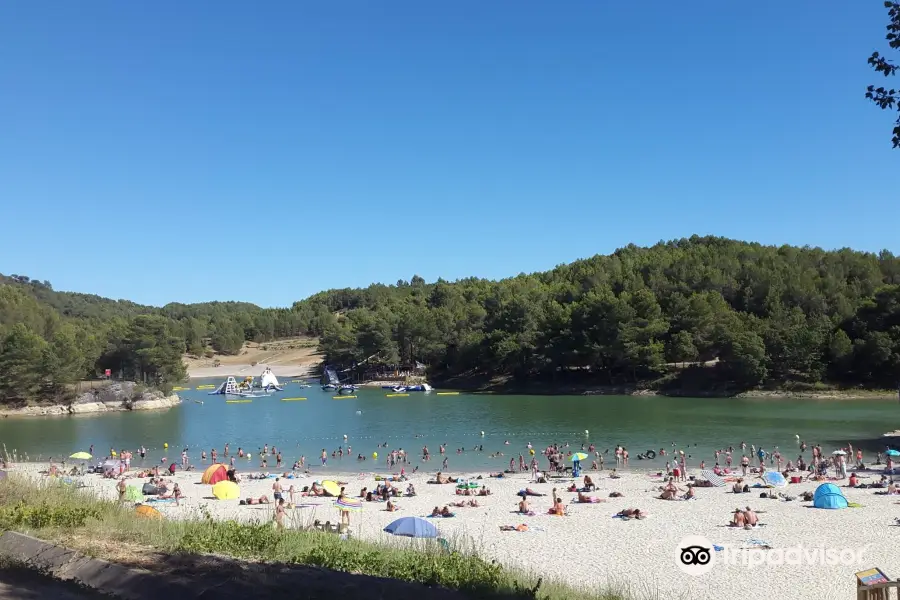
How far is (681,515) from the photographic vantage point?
21.2m

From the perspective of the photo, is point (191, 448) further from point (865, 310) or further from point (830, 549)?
point (865, 310)

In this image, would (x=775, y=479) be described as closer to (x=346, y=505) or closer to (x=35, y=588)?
(x=346, y=505)

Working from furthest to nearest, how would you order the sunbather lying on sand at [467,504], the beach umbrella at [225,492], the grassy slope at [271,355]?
the grassy slope at [271,355], the beach umbrella at [225,492], the sunbather lying on sand at [467,504]

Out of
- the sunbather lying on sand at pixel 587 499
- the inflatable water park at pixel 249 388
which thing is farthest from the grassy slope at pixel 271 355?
the sunbather lying on sand at pixel 587 499

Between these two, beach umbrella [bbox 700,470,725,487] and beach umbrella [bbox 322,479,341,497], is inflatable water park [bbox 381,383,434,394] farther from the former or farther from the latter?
beach umbrella [bbox 700,470,725,487]

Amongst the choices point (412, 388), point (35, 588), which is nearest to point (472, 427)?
point (412, 388)

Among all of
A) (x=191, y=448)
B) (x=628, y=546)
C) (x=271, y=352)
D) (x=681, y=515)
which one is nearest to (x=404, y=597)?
(x=628, y=546)

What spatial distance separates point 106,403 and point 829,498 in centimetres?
6670

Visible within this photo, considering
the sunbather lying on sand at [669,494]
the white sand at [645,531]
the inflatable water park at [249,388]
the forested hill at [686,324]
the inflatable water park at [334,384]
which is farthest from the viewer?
the inflatable water park at [334,384]

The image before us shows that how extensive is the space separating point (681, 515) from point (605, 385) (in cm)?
5382

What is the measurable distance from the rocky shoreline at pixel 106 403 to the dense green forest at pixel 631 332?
2161 millimetres

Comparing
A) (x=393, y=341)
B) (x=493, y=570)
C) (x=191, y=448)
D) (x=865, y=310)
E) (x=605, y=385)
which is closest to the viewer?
(x=493, y=570)

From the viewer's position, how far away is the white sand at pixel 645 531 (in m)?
14.2

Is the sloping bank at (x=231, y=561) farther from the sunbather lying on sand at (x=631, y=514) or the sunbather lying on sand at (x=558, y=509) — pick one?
the sunbather lying on sand at (x=558, y=509)
